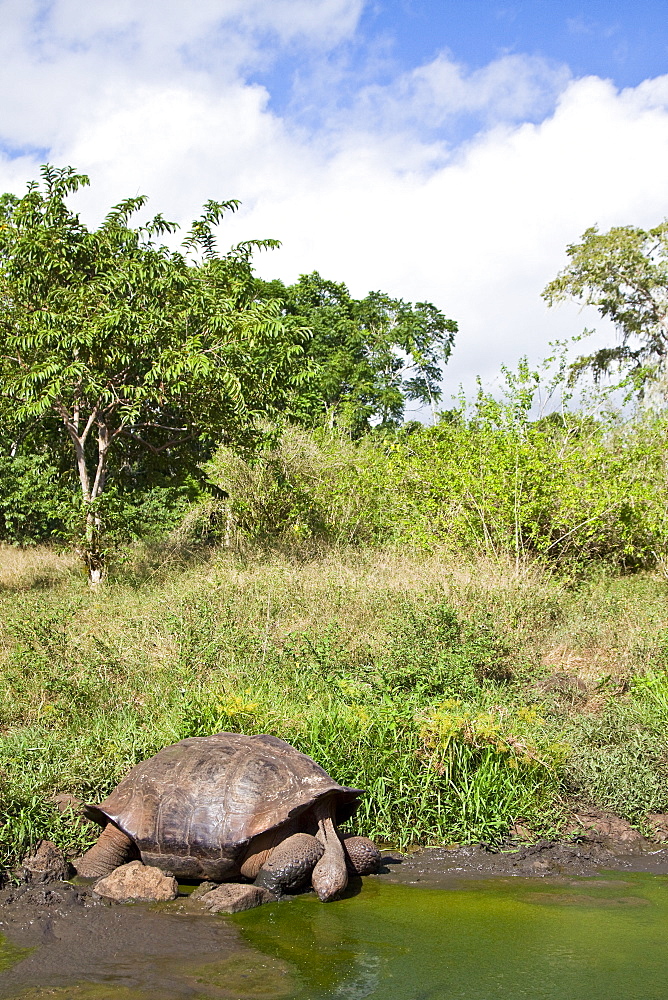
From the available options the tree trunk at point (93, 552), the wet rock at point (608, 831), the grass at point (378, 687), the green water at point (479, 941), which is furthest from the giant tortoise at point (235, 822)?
the tree trunk at point (93, 552)

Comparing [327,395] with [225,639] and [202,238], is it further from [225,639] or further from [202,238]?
[225,639]

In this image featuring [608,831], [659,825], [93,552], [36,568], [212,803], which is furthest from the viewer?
[36,568]

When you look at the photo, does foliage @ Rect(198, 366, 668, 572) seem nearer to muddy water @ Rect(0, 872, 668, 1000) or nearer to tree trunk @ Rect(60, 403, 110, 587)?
tree trunk @ Rect(60, 403, 110, 587)

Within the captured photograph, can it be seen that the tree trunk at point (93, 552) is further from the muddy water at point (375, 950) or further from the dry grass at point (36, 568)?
the muddy water at point (375, 950)

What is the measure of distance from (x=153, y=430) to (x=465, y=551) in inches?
220

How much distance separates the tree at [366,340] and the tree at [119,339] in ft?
44.7

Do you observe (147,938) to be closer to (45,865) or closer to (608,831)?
(45,865)

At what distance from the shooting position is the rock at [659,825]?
19.2 ft

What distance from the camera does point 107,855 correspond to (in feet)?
16.5

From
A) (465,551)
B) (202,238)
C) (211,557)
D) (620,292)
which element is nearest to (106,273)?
(202,238)

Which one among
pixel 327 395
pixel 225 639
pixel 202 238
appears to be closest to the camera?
pixel 225 639

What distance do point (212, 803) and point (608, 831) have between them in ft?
9.36

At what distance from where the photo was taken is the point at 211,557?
41.9ft

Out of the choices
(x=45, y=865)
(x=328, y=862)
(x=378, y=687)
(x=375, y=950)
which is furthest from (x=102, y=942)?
(x=378, y=687)
